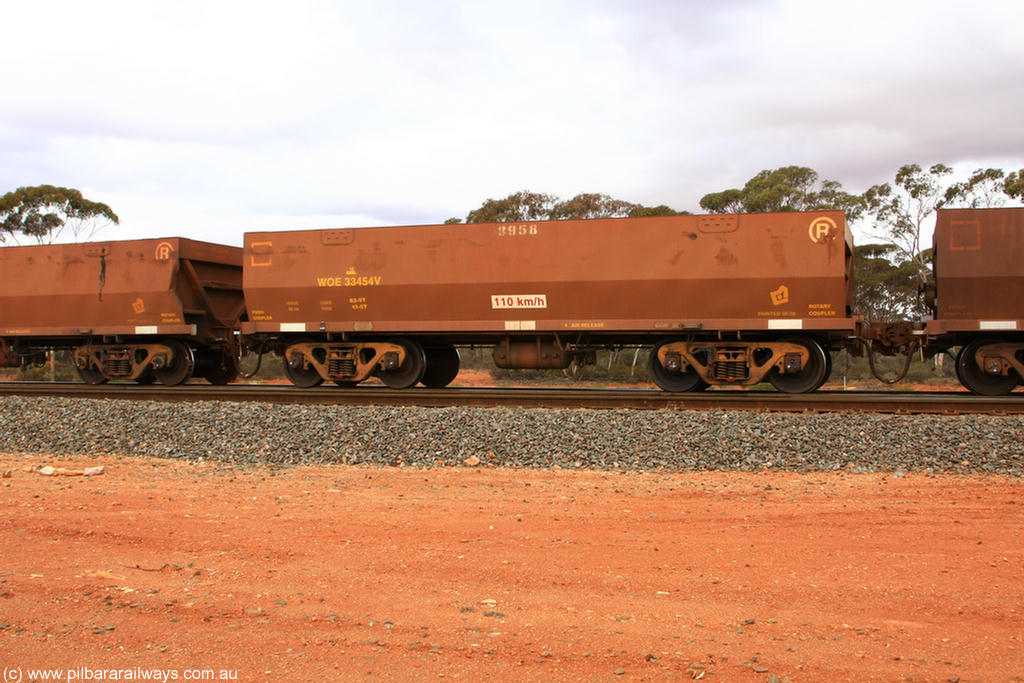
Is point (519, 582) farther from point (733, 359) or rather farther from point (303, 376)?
point (303, 376)

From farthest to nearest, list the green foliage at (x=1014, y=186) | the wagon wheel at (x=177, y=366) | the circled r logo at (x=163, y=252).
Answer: the green foliage at (x=1014, y=186)
the wagon wheel at (x=177, y=366)
the circled r logo at (x=163, y=252)

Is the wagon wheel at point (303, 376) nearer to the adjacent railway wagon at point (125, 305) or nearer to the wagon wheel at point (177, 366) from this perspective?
the adjacent railway wagon at point (125, 305)

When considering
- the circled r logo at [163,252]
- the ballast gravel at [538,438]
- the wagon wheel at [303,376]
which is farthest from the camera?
the circled r logo at [163,252]

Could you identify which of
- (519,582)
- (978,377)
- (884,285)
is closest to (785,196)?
(884,285)

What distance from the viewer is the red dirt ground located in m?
3.24

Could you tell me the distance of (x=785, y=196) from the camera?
1341 inches

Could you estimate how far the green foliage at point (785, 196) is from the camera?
3322 centimetres

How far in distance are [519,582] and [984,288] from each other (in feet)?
35.0

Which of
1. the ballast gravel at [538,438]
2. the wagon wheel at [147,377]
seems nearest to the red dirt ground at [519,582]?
the ballast gravel at [538,438]

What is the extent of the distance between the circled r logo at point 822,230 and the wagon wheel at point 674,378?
9.26 feet

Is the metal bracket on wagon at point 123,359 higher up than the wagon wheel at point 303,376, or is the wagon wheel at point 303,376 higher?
the metal bracket on wagon at point 123,359

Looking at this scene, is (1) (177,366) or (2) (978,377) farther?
(1) (177,366)

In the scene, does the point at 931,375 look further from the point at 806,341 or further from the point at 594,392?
the point at 594,392

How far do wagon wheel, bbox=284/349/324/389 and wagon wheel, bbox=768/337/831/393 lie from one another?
8.20 metres
